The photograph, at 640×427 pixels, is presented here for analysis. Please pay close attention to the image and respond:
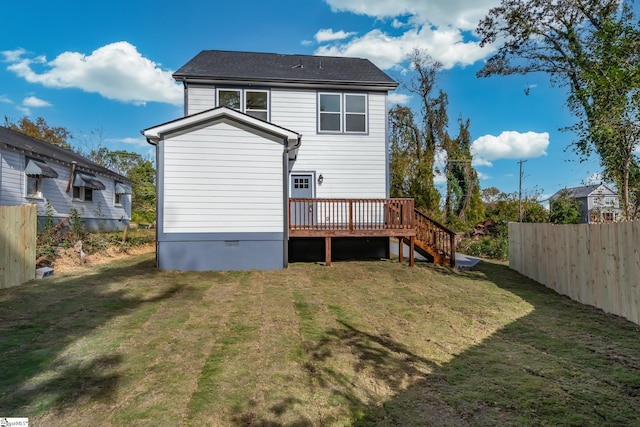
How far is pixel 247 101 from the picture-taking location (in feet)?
39.6

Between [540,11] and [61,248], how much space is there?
20.2 m

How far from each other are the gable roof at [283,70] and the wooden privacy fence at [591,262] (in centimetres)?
738

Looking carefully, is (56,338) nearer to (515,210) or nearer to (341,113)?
(341,113)

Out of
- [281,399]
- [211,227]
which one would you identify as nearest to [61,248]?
[211,227]

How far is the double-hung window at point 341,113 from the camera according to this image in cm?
1225

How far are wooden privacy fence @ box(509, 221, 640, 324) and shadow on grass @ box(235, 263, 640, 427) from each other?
0.64 metres

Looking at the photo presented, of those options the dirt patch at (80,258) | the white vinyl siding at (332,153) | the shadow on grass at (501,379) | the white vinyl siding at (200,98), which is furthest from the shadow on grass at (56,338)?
the white vinyl siding at (332,153)

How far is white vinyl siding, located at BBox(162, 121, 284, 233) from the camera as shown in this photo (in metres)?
9.34

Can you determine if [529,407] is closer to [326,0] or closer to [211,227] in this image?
[211,227]

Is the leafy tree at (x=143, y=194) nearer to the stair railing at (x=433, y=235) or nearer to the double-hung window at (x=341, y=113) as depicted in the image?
the double-hung window at (x=341, y=113)

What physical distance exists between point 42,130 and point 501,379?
3674cm

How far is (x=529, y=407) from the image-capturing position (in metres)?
2.88

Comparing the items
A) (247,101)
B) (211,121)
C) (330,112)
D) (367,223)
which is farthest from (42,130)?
(367,223)

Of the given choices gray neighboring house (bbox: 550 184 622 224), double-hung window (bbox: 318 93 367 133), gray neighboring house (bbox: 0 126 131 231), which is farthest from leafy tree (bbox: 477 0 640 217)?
gray neighboring house (bbox: 0 126 131 231)
